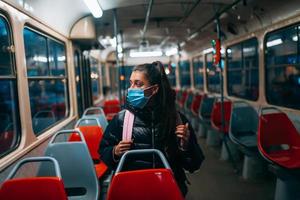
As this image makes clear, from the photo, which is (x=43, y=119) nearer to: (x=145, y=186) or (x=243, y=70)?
(x=145, y=186)

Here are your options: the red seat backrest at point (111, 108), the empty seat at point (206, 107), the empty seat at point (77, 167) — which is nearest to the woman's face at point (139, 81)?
the empty seat at point (77, 167)

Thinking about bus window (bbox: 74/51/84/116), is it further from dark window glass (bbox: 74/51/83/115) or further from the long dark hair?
the long dark hair

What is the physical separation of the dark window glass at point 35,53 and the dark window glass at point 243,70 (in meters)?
3.32

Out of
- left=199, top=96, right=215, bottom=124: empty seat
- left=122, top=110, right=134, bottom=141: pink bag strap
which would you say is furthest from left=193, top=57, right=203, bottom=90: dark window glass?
left=122, top=110, right=134, bottom=141: pink bag strap

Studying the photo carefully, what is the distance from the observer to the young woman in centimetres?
171

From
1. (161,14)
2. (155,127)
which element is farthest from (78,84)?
(155,127)

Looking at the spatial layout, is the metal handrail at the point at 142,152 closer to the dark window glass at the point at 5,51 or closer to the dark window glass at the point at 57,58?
the dark window glass at the point at 5,51

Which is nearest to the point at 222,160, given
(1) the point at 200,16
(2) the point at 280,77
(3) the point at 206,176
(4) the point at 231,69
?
(3) the point at 206,176

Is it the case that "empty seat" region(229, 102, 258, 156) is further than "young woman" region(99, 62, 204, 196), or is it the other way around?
"empty seat" region(229, 102, 258, 156)

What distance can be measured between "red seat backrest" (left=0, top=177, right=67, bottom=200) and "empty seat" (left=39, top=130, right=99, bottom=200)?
0.90m

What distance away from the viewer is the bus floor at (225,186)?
3.70 metres

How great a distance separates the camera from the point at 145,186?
161cm

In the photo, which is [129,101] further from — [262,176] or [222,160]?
[222,160]

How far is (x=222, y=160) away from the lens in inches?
206
